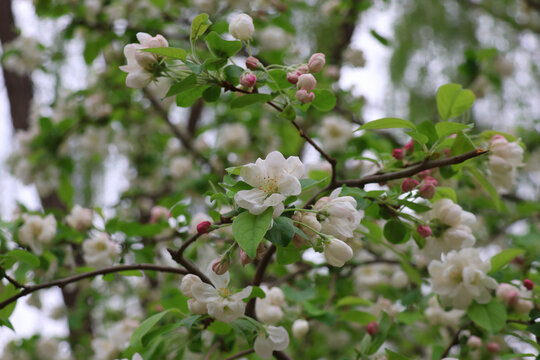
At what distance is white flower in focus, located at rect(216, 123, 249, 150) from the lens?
8.15ft

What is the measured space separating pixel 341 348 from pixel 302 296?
1.09 m

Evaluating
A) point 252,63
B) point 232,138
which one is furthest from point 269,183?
point 232,138

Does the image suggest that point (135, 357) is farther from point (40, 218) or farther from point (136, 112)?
point (136, 112)

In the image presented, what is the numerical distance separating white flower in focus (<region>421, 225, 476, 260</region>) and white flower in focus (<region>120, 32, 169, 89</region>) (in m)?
0.61

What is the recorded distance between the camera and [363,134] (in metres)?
1.87

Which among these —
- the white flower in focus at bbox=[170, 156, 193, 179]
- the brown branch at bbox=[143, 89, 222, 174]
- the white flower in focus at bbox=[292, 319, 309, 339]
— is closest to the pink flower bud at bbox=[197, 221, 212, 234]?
the white flower in focus at bbox=[292, 319, 309, 339]

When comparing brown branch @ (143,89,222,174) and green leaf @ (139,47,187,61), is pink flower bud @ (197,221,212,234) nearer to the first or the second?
green leaf @ (139,47,187,61)

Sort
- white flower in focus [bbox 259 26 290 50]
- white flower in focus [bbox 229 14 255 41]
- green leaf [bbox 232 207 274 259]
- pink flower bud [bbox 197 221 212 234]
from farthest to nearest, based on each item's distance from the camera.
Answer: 1. white flower in focus [bbox 259 26 290 50]
2. white flower in focus [bbox 229 14 255 41]
3. pink flower bud [bbox 197 221 212 234]
4. green leaf [bbox 232 207 274 259]

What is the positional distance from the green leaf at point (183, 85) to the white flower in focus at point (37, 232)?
2.28 feet

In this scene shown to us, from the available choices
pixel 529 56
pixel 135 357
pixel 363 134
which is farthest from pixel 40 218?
pixel 529 56

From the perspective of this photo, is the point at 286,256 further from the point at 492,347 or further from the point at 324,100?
the point at 492,347

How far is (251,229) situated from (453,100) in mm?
562

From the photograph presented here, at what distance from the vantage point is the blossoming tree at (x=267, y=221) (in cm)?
87

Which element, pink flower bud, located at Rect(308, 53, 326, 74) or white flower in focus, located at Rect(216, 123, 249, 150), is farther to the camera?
white flower in focus, located at Rect(216, 123, 249, 150)
